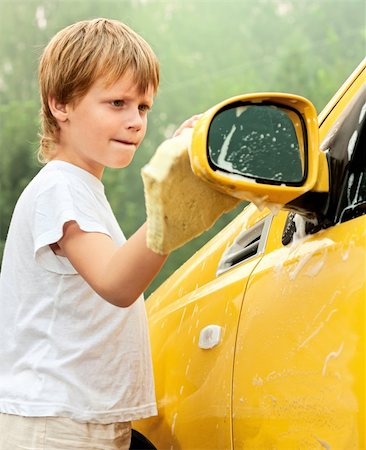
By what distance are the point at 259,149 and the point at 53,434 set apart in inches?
35.0

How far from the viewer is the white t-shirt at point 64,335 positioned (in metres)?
2.07

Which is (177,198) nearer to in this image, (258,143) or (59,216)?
(258,143)

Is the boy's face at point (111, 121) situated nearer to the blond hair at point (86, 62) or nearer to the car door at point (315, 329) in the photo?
the blond hair at point (86, 62)

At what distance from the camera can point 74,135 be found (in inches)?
83.8

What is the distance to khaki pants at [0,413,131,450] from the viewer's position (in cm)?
205

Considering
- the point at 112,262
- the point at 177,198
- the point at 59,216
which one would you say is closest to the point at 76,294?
the point at 59,216

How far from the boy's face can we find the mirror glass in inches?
20.5

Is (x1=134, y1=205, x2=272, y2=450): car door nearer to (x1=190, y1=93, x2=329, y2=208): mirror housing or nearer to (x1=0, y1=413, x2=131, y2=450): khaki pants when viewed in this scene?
(x1=0, y1=413, x2=131, y2=450): khaki pants

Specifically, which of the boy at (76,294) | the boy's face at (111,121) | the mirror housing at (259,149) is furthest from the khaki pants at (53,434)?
the mirror housing at (259,149)

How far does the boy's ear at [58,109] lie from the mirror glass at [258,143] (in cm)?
69

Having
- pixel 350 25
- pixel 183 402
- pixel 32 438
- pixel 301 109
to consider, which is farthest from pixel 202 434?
pixel 350 25

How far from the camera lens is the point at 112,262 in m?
1.77

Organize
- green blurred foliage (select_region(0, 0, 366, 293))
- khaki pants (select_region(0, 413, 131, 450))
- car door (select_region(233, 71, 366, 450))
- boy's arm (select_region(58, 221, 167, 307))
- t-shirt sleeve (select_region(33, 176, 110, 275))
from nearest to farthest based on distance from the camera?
1. car door (select_region(233, 71, 366, 450))
2. boy's arm (select_region(58, 221, 167, 307))
3. t-shirt sleeve (select_region(33, 176, 110, 275))
4. khaki pants (select_region(0, 413, 131, 450))
5. green blurred foliage (select_region(0, 0, 366, 293))

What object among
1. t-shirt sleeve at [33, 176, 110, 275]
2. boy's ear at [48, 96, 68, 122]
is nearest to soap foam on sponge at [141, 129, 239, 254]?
t-shirt sleeve at [33, 176, 110, 275]
